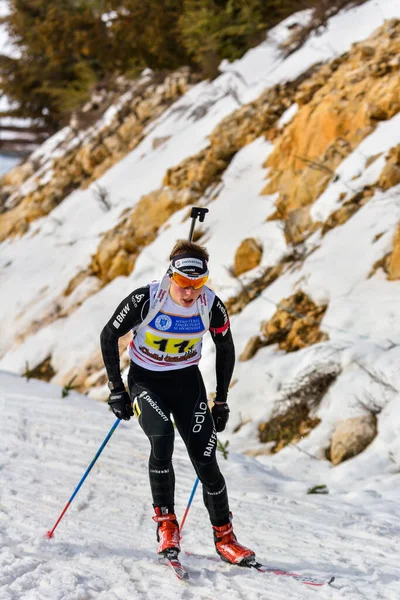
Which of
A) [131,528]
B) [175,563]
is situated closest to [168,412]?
[175,563]

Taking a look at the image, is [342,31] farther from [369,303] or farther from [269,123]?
[369,303]

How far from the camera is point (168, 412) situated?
→ 3.97m

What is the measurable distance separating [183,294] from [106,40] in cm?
2451

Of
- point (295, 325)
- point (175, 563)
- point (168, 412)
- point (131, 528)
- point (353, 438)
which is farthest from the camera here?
point (295, 325)

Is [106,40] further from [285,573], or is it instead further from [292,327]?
[285,573]

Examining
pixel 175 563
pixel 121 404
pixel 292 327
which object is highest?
pixel 121 404

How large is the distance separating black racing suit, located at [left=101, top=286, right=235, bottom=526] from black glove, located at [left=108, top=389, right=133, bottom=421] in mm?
52

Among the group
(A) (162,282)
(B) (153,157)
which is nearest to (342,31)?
(B) (153,157)

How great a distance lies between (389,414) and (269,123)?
9851 millimetres

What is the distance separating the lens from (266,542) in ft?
14.5

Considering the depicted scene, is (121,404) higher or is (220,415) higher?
(121,404)

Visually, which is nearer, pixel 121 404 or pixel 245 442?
pixel 121 404

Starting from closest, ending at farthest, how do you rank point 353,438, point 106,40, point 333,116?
point 353,438, point 333,116, point 106,40

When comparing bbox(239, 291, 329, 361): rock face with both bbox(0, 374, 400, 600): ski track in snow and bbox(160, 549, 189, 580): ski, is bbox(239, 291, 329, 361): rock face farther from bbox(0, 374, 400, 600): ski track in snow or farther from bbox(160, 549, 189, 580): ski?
bbox(160, 549, 189, 580): ski
